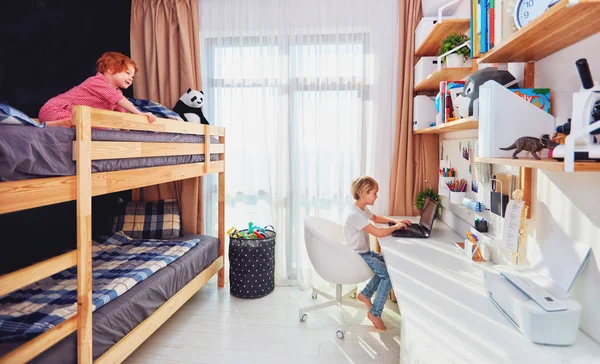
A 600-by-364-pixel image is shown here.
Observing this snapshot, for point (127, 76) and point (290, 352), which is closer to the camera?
point (290, 352)

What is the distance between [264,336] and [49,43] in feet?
8.22

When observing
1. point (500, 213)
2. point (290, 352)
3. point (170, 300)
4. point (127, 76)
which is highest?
point (127, 76)

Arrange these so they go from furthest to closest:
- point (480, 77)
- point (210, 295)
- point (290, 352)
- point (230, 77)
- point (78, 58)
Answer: point (230, 77) → point (210, 295) → point (78, 58) → point (290, 352) → point (480, 77)

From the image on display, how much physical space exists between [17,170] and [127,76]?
1.39 m

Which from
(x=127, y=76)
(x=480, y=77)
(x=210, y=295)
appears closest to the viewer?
(x=480, y=77)

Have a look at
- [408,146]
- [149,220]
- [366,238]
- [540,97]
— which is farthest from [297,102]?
[540,97]

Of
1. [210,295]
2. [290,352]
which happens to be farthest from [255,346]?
[210,295]

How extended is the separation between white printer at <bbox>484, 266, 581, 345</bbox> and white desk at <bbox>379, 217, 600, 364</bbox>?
0.10 feet

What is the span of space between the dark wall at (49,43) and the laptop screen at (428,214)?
9.11 ft

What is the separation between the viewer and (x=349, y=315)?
2973 mm

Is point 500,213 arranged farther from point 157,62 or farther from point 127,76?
point 157,62

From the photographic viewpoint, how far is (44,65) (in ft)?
9.26

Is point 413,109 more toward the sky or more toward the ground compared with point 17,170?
more toward the sky

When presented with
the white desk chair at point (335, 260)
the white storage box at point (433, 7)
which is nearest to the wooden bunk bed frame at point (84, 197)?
the white desk chair at point (335, 260)
